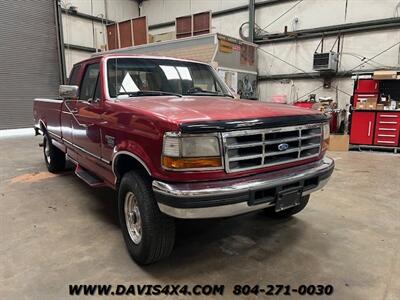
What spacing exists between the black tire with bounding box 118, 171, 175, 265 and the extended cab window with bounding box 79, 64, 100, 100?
1215 millimetres

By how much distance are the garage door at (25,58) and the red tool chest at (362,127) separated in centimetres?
1025

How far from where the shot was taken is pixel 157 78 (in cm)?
289

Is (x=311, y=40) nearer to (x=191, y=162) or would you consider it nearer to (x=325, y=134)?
(x=325, y=134)

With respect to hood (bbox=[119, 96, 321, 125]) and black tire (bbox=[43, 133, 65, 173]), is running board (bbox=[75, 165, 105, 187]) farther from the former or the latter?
black tire (bbox=[43, 133, 65, 173])

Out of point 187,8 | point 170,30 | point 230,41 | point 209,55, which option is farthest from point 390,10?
point 170,30

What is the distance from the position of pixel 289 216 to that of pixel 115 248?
1770 mm

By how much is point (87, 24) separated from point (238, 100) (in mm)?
Answer: 11378

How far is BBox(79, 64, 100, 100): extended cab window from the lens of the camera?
9.62 feet

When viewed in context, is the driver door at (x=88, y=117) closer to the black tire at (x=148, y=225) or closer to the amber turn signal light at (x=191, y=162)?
the black tire at (x=148, y=225)

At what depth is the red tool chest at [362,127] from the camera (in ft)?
23.0

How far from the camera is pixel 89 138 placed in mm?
2879

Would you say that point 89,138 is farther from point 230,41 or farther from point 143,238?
point 230,41

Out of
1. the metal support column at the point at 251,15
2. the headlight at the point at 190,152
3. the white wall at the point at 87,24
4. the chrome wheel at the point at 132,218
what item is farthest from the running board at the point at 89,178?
the white wall at the point at 87,24

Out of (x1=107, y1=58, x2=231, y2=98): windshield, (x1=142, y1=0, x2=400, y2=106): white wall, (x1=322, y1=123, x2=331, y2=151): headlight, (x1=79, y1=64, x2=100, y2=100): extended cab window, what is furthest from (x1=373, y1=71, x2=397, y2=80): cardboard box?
(x1=79, y1=64, x2=100, y2=100): extended cab window
